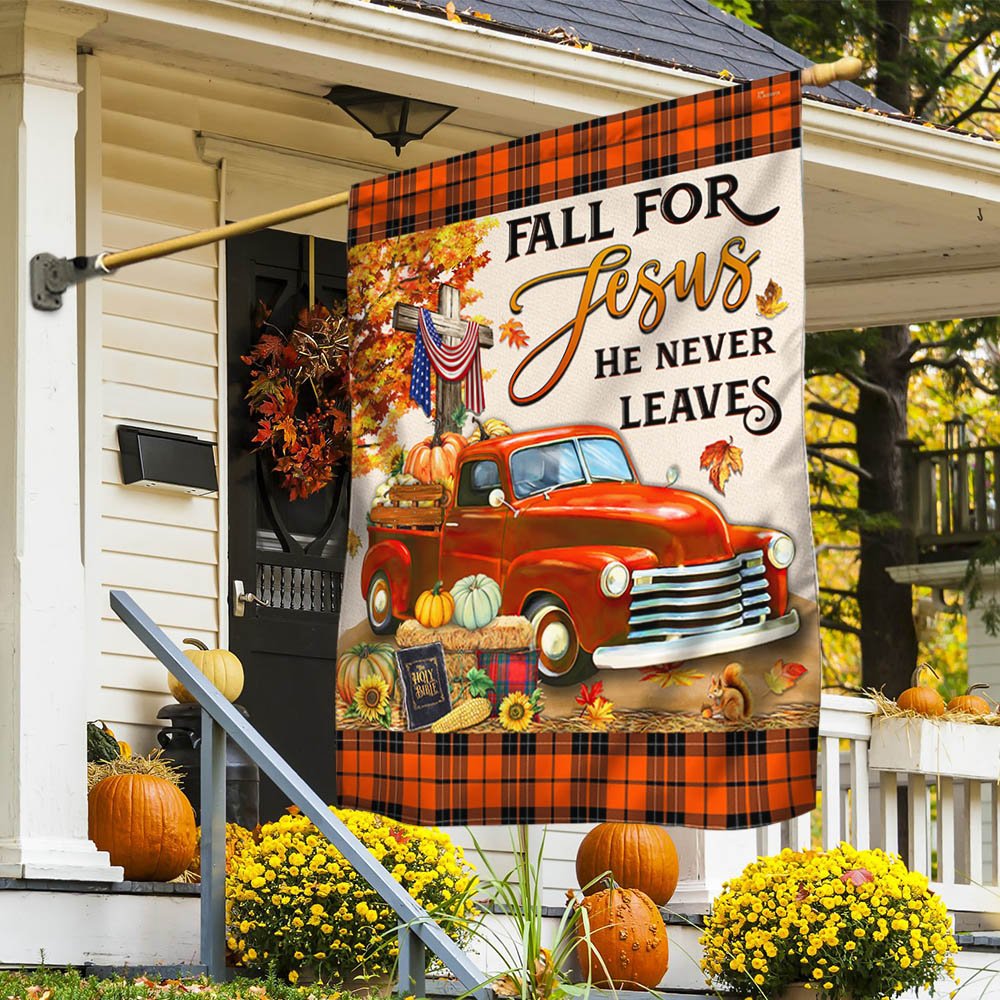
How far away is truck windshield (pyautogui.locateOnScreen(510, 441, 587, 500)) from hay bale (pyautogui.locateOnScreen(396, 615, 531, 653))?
1.25ft

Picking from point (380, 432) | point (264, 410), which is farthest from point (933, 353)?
point (380, 432)

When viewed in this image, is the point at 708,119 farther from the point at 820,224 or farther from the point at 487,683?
the point at 820,224

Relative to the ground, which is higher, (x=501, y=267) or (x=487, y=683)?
(x=501, y=267)

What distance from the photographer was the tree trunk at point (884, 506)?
1755cm

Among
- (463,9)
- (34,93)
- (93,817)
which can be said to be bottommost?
(93,817)

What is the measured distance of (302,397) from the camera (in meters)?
8.33

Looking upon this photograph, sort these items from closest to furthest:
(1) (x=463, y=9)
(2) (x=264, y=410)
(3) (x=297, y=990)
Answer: (3) (x=297, y=990) → (1) (x=463, y=9) → (2) (x=264, y=410)

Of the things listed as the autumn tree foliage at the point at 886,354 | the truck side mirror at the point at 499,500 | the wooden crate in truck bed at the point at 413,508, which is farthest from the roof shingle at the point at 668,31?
the autumn tree foliage at the point at 886,354

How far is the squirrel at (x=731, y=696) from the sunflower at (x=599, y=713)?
34cm

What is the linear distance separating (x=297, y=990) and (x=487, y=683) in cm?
106

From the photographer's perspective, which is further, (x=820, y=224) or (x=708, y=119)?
(x=820, y=224)

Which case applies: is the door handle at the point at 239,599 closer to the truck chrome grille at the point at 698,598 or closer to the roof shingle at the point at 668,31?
the roof shingle at the point at 668,31

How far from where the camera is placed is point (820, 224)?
9.40 m

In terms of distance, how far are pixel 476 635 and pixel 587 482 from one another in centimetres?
59
